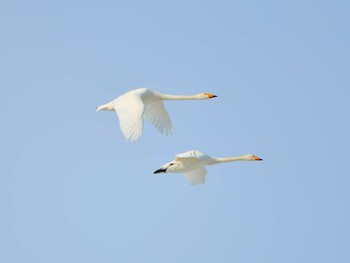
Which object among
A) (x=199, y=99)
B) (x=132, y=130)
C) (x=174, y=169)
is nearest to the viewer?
(x=132, y=130)

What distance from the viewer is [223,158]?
128 ft

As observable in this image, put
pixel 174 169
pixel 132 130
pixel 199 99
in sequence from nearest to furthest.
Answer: pixel 132 130, pixel 174 169, pixel 199 99

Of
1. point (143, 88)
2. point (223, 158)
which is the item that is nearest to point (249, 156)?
point (223, 158)

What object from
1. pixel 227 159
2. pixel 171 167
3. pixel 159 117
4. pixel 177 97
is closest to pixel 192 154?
→ pixel 171 167

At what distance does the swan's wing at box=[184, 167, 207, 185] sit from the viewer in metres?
39.8

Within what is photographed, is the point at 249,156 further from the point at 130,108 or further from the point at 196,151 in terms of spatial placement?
the point at 130,108

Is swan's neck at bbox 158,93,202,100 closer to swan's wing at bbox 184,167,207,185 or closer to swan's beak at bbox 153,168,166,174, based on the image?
swan's wing at bbox 184,167,207,185

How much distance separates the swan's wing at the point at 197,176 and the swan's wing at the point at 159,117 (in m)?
1.92

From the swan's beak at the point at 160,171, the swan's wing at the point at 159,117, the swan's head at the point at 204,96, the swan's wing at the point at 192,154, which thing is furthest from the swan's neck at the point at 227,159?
the swan's wing at the point at 159,117

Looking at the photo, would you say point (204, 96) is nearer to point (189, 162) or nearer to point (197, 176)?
point (197, 176)

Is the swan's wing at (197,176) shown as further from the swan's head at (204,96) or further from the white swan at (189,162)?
the swan's head at (204,96)

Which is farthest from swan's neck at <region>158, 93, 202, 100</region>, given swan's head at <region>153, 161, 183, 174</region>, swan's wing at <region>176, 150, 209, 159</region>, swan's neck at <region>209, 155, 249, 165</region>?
swan's head at <region>153, 161, 183, 174</region>

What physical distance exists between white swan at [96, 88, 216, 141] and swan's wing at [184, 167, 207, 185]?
1922 mm

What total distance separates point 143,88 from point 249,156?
4080mm
